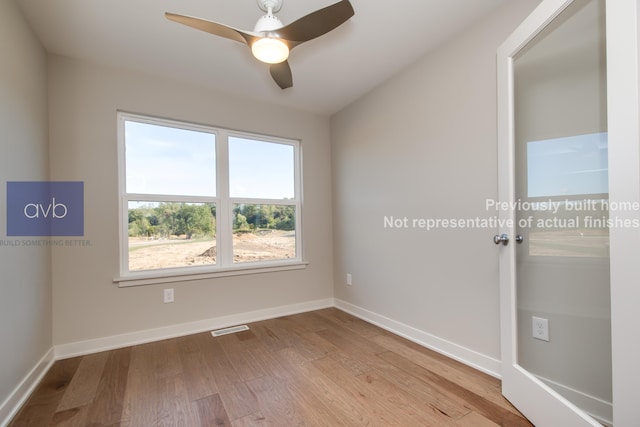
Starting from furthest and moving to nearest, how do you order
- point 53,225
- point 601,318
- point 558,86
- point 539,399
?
point 53,225, point 558,86, point 539,399, point 601,318

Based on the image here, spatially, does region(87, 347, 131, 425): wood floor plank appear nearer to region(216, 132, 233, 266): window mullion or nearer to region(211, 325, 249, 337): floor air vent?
region(211, 325, 249, 337): floor air vent

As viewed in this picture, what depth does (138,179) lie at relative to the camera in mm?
2525

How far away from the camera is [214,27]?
153 cm

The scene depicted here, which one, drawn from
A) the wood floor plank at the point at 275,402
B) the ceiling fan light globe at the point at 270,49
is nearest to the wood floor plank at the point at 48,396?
the wood floor plank at the point at 275,402

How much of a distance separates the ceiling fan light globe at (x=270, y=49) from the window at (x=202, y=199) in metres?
1.42

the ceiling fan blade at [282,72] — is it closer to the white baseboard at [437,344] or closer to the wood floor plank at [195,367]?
the wood floor plank at [195,367]

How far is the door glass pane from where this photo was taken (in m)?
1.21

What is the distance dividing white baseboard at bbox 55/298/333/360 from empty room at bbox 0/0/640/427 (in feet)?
0.06

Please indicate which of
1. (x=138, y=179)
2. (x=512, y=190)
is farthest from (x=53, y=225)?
(x=512, y=190)

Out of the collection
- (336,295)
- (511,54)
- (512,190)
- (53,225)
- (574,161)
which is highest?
(511,54)

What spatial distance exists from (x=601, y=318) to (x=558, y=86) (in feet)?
3.78

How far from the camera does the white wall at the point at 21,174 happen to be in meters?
1.52

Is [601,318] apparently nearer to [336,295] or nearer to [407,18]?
[407,18]

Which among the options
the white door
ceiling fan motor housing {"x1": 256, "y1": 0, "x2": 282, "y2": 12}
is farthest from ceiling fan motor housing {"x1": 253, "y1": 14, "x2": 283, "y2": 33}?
the white door
